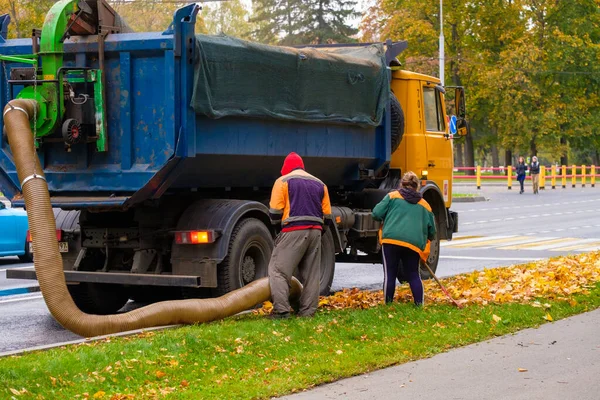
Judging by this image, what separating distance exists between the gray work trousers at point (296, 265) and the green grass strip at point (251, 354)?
24cm

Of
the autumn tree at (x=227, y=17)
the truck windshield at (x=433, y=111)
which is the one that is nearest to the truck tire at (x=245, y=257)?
the truck windshield at (x=433, y=111)

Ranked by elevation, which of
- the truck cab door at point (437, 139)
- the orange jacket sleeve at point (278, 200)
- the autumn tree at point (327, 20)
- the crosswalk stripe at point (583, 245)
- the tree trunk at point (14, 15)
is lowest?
the crosswalk stripe at point (583, 245)

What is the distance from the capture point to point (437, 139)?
1574cm

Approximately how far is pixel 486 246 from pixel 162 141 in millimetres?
11348

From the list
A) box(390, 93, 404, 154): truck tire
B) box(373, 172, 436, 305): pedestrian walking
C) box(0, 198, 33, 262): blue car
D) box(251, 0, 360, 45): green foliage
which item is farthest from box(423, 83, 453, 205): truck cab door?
box(251, 0, 360, 45): green foliage

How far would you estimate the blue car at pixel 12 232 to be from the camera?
1738 cm

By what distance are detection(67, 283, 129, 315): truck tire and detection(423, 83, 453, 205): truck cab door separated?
5.31m

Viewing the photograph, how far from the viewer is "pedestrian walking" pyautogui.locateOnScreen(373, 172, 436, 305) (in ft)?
36.5

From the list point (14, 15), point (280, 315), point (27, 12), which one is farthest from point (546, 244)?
point (27, 12)

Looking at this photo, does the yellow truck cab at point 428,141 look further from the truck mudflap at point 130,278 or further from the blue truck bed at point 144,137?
the truck mudflap at point 130,278

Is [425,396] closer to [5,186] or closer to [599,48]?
[5,186]

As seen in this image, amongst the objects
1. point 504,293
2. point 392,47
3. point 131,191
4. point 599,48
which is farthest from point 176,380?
point 599,48

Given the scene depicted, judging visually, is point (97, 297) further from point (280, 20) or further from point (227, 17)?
point (227, 17)

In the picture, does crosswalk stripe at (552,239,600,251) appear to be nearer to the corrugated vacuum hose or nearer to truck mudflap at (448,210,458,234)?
truck mudflap at (448,210,458,234)
